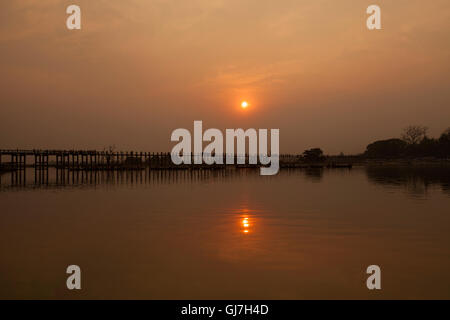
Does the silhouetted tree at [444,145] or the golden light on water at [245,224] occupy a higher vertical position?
the silhouetted tree at [444,145]

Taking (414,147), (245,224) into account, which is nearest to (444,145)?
(414,147)

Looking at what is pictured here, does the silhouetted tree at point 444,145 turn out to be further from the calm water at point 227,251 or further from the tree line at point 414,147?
the calm water at point 227,251

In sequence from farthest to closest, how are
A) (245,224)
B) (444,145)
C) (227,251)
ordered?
(444,145) < (245,224) < (227,251)

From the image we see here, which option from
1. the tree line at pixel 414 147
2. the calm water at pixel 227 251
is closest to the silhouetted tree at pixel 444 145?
the tree line at pixel 414 147

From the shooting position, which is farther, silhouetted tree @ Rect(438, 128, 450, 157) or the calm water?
silhouetted tree @ Rect(438, 128, 450, 157)

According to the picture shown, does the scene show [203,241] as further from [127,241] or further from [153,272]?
[153,272]

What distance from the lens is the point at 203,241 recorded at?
12.2 metres

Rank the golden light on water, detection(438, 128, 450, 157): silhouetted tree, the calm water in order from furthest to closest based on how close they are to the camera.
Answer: detection(438, 128, 450, 157): silhouetted tree < the golden light on water < the calm water

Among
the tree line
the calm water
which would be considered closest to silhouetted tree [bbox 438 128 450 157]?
the tree line

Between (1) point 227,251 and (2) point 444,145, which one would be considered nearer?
(1) point 227,251

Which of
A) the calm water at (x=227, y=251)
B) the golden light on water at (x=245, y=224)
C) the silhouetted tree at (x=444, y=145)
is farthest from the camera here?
the silhouetted tree at (x=444, y=145)

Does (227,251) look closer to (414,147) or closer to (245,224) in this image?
(245,224)

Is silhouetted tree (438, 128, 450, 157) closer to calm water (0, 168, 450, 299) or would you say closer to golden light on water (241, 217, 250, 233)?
calm water (0, 168, 450, 299)

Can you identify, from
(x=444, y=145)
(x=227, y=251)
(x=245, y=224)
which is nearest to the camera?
(x=227, y=251)
